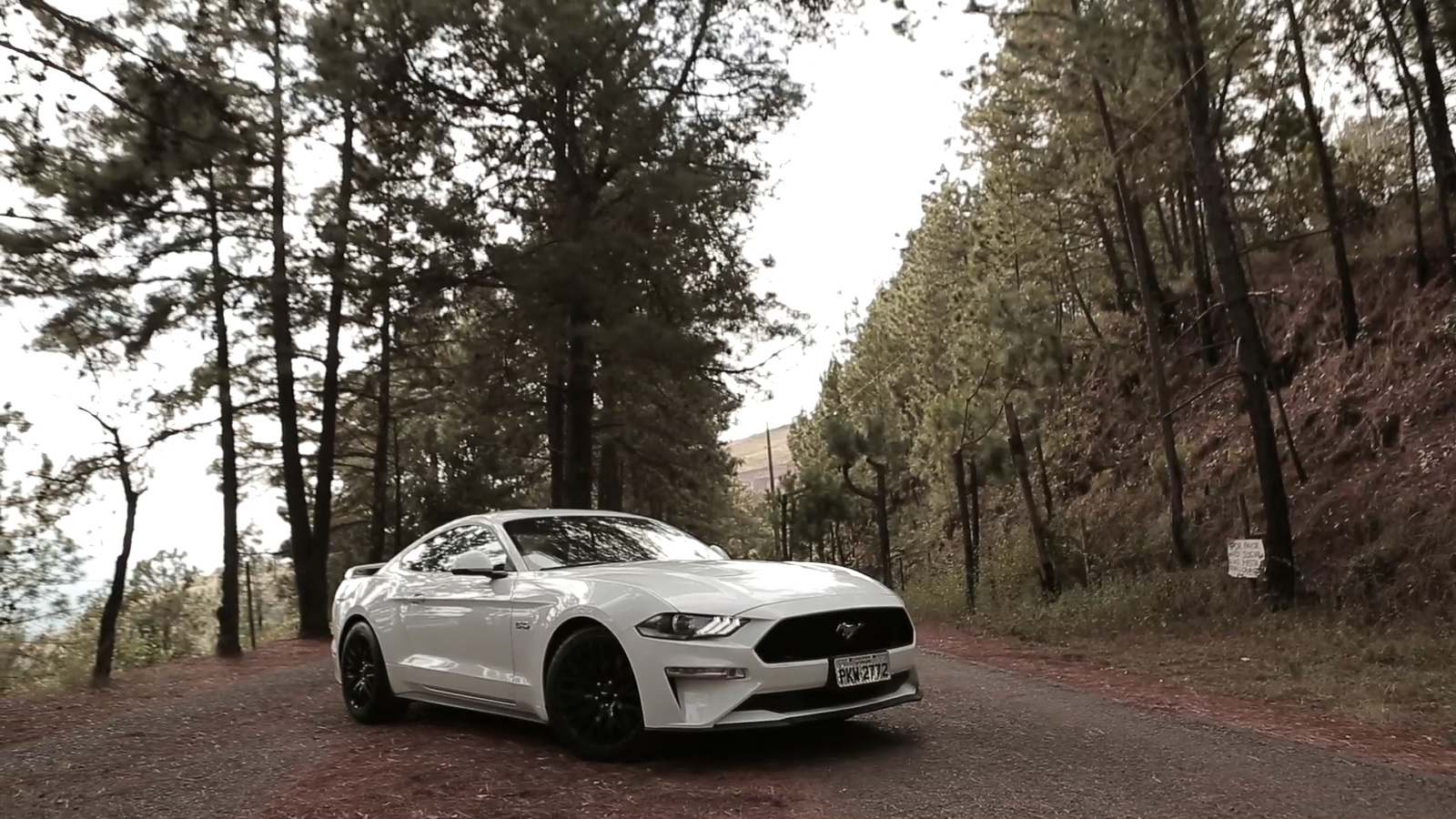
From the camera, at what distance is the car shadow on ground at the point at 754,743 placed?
562 cm

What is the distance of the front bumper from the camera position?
5309 millimetres

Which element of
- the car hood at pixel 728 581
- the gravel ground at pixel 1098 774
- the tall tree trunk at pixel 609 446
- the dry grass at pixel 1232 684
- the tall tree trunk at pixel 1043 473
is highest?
the tall tree trunk at pixel 609 446

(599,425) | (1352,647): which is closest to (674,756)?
(1352,647)

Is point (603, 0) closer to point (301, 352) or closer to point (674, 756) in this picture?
point (301, 352)

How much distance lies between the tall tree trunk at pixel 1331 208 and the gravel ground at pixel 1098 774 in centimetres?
1327

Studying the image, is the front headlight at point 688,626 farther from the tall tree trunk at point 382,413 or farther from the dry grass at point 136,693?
the tall tree trunk at point 382,413

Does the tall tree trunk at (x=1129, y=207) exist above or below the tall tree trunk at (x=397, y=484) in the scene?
above

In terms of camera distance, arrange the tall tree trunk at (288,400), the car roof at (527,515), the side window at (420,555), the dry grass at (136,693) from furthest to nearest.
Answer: the tall tree trunk at (288,400) < the dry grass at (136,693) < the side window at (420,555) < the car roof at (527,515)

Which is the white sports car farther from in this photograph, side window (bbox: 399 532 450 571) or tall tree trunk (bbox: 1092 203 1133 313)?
tall tree trunk (bbox: 1092 203 1133 313)

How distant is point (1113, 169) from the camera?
16.7 metres

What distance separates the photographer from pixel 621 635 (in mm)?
5574

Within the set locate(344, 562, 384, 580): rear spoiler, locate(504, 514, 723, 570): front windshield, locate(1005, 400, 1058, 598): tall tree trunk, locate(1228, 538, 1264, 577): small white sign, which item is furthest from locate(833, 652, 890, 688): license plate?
locate(1005, 400, 1058, 598): tall tree trunk

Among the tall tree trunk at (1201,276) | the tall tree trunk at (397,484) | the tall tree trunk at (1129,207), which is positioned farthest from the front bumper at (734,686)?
the tall tree trunk at (1201,276)

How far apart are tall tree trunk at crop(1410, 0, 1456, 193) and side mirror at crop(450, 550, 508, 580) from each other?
44.0 feet
